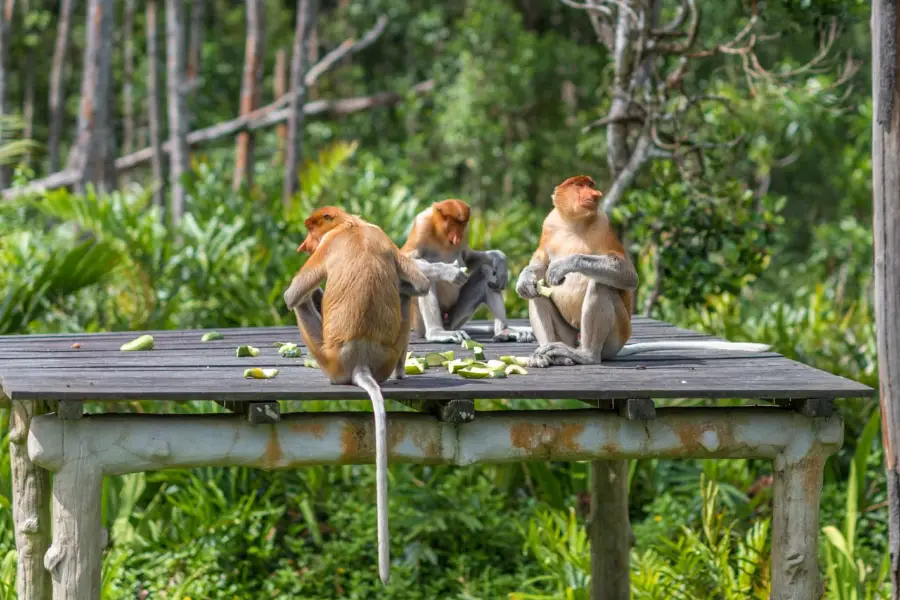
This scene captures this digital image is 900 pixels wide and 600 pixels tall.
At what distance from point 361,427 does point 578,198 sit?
1167mm

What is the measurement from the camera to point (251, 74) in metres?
13.1

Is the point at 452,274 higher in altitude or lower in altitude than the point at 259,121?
lower

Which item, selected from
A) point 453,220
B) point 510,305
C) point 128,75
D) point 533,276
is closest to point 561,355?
point 533,276

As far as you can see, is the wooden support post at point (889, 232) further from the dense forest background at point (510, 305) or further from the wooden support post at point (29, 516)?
the wooden support post at point (29, 516)

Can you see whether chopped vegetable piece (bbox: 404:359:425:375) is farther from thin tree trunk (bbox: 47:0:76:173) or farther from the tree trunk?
thin tree trunk (bbox: 47:0:76:173)

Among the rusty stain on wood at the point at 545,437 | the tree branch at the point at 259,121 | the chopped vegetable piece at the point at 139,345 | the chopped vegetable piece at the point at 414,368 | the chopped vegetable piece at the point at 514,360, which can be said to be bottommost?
the rusty stain on wood at the point at 545,437

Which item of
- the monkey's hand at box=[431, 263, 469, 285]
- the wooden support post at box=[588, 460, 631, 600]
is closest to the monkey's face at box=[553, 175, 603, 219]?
the monkey's hand at box=[431, 263, 469, 285]

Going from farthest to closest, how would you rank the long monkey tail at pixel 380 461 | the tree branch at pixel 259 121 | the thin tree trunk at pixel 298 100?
the tree branch at pixel 259 121 → the thin tree trunk at pixel 298 100 → the long monkey tail at pixel 380 461

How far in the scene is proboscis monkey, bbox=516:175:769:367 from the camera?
3.93m

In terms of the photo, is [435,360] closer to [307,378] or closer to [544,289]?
[544,289]

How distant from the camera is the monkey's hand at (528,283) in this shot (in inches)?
159

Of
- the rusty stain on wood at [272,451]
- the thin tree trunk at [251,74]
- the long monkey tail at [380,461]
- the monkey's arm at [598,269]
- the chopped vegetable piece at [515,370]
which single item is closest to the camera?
the long monkey tail at [380,461]

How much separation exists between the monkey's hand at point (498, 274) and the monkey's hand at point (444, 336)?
297 millimetres

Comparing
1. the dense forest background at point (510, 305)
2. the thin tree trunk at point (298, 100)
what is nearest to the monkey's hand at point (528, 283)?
the dense forest background at point (510, 305)
